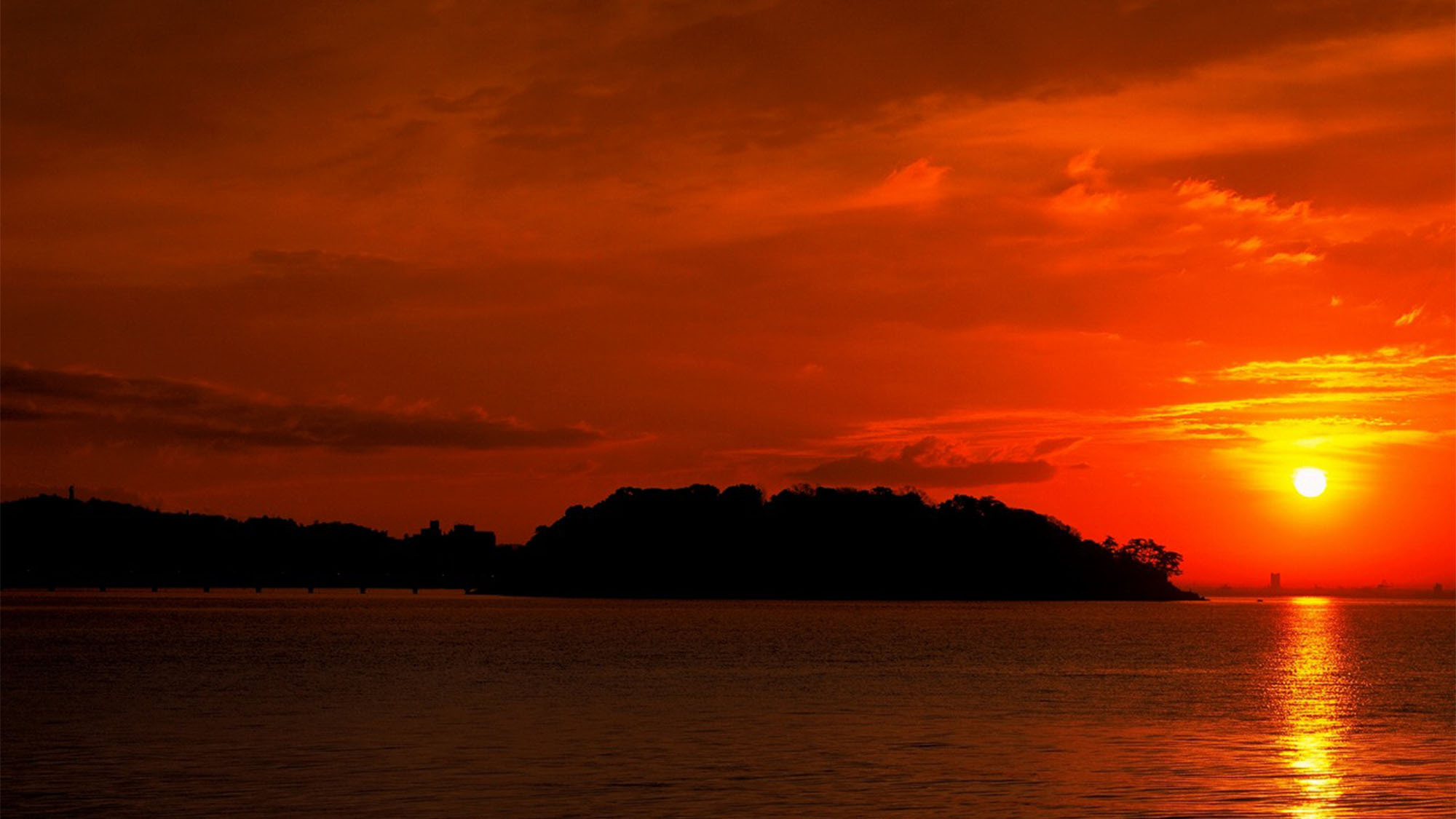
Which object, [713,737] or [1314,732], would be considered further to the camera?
[1314,732]

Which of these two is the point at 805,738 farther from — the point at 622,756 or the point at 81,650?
the point at 81,650

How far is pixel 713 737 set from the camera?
2562 inches

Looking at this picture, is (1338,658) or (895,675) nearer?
(895,675)

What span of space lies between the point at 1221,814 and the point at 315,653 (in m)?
109

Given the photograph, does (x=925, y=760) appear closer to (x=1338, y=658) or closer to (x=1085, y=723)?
(x=1085, y=723)

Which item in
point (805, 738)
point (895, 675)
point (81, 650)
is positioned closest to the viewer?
point (805, 738)

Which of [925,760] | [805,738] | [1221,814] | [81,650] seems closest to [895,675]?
[805,738]

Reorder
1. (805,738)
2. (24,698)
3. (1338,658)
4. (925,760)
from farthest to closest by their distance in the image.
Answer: (1338,658)
(24,698)
(805,738)
(925,760)

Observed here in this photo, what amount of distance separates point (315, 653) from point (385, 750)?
84.0 metres

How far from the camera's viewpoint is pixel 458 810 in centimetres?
4512

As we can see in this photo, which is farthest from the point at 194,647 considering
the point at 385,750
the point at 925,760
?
the point at 925,760

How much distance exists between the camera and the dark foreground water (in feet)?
154

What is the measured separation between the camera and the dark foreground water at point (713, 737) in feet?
154

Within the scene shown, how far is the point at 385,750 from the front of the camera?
195 feet
